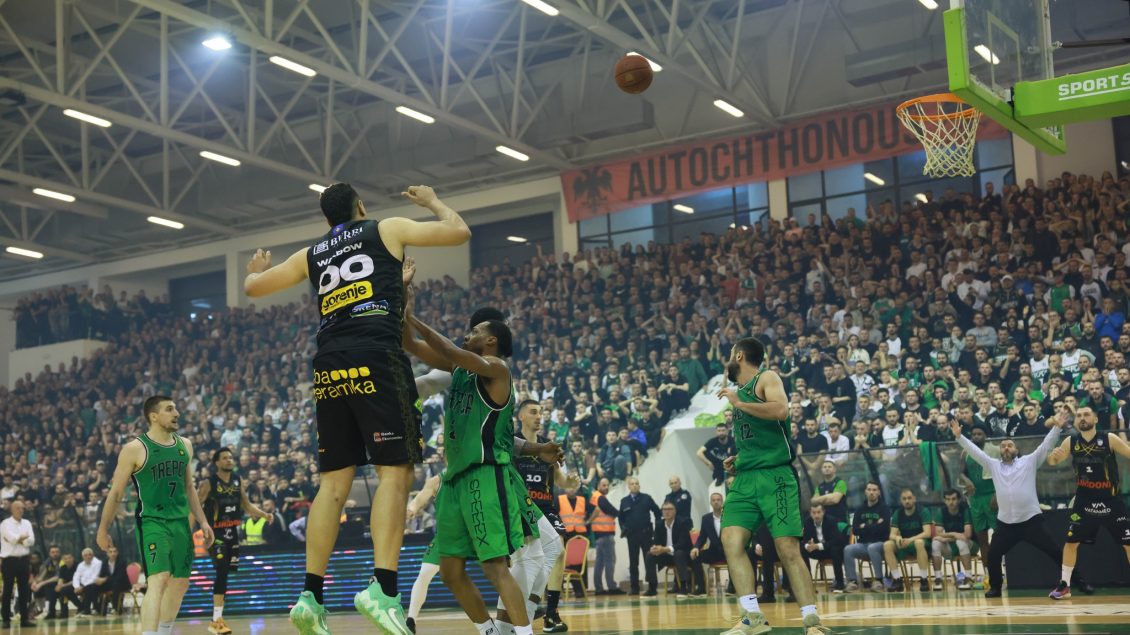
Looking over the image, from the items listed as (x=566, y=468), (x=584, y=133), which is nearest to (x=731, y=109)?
(x=584, y=133)

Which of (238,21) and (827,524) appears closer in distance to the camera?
(827,524)

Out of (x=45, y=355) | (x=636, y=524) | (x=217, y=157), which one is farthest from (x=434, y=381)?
(x=45, y=355)

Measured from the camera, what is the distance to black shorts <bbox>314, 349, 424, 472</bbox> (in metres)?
5.75

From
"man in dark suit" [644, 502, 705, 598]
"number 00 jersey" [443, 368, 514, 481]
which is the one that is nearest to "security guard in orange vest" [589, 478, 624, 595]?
"man in dark suit" [644, 502, 705, 598]

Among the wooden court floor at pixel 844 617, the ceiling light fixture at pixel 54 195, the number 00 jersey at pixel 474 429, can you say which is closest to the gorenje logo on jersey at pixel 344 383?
the number 00 jersey at pixel 474 429

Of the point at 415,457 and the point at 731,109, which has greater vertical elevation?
the point at 731,109

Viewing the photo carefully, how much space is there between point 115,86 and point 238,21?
609 cm

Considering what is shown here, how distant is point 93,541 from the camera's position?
21.6m

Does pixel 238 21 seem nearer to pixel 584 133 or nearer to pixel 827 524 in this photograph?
pixel 584 133

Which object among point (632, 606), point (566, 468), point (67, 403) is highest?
point (67, 403)

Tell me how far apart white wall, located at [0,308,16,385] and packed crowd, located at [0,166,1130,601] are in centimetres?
861

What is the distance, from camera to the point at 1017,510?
13.8 metres

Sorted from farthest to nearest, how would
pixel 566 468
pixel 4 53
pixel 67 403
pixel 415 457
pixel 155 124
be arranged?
pixel 67 403 → pixel 4 53 → pixel 155 124 → pixel 566 468 → pixel 415 457

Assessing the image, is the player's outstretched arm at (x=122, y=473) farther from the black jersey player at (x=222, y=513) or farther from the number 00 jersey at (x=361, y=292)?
the black jersey player at (x=222, y=513)
